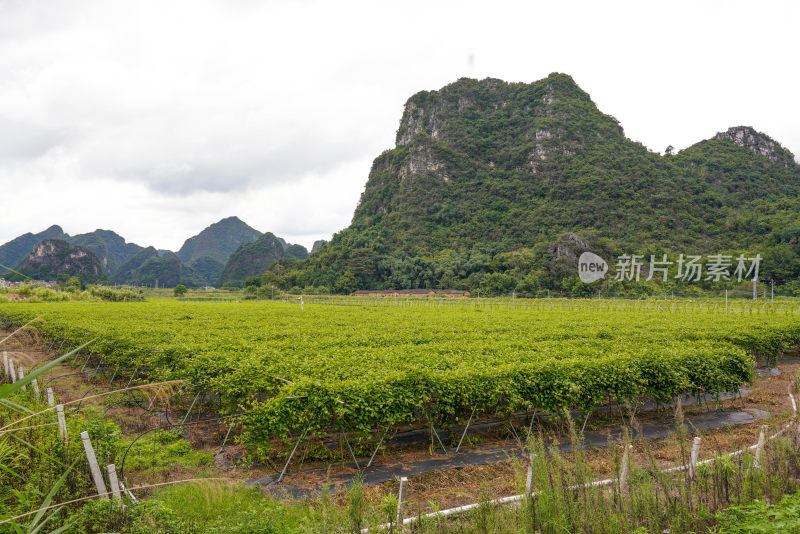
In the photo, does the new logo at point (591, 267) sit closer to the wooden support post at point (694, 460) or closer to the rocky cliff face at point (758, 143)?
the wooden support post at point (694, 460)

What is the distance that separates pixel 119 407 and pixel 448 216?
313 ft

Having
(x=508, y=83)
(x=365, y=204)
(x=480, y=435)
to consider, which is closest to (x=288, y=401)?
(x=480, y=435)

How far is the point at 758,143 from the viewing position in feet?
355

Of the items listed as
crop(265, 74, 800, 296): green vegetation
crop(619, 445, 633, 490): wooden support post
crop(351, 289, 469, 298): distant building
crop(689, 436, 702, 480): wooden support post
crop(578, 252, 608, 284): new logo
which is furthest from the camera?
crop(265, 74, 800, 296): green vegetation

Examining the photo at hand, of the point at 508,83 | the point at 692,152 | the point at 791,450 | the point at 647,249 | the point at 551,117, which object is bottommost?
the point at 791,450

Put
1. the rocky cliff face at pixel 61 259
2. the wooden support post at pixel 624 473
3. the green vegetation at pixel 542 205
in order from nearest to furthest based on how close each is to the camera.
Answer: the wooden support post at pixel 624 473, the green vegetation at pixel 542 205, the rocky cliff face at pixel 61 259

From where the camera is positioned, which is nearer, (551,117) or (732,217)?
(732,217)

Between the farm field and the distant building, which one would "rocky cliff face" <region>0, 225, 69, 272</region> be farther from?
the farm field

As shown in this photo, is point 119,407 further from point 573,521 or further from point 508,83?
point 508,83

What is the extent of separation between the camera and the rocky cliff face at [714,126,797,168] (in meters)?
104

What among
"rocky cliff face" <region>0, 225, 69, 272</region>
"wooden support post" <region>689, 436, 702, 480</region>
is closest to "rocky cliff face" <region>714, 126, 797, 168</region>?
"wooden support post" <region>689, 436, 702, 480</region>

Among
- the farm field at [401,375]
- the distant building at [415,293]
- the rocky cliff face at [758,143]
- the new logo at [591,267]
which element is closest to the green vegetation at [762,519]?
the farm field at [401,375]

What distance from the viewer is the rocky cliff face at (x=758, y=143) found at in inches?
4091

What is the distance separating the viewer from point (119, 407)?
35.1 ft
